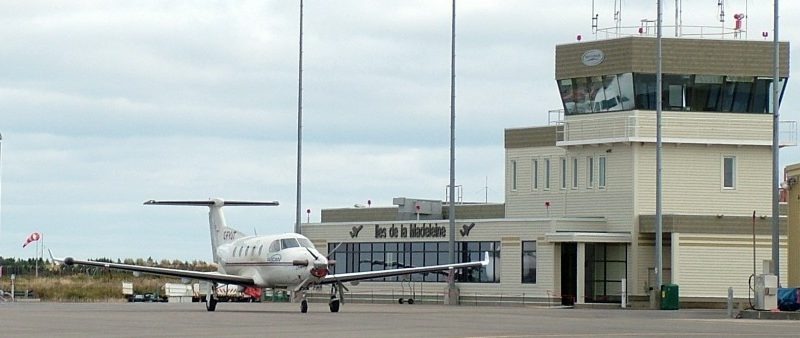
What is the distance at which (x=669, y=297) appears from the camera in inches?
2537

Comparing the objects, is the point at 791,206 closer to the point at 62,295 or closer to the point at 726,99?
the point at 726,99

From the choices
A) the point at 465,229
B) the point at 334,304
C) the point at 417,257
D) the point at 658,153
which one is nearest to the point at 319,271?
the point at 334,304

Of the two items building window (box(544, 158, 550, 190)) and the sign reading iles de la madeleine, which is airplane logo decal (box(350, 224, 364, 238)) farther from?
building window (box(544, 158, 550, 190))

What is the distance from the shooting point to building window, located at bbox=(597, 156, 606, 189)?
71.1m

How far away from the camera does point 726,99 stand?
6969 cm

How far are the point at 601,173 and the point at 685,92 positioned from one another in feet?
17.0

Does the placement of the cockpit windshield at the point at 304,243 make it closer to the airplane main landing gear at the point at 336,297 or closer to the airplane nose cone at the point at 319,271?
the airplane nose cone at the point at 319,271

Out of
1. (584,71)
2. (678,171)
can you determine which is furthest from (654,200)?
(584,71)

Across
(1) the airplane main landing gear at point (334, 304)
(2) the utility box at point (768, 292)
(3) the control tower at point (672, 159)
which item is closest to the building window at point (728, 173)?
(3) the control tower at point (672, 159)

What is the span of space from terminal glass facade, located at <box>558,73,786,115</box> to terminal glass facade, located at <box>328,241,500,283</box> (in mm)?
8166

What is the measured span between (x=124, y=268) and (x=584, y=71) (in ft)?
77.1

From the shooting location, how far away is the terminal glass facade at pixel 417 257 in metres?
72.4

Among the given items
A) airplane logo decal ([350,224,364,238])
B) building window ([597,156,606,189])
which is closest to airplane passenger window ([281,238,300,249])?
building window ([597,156,606,189])

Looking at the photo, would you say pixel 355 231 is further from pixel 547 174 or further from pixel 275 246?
pixel 275 246
